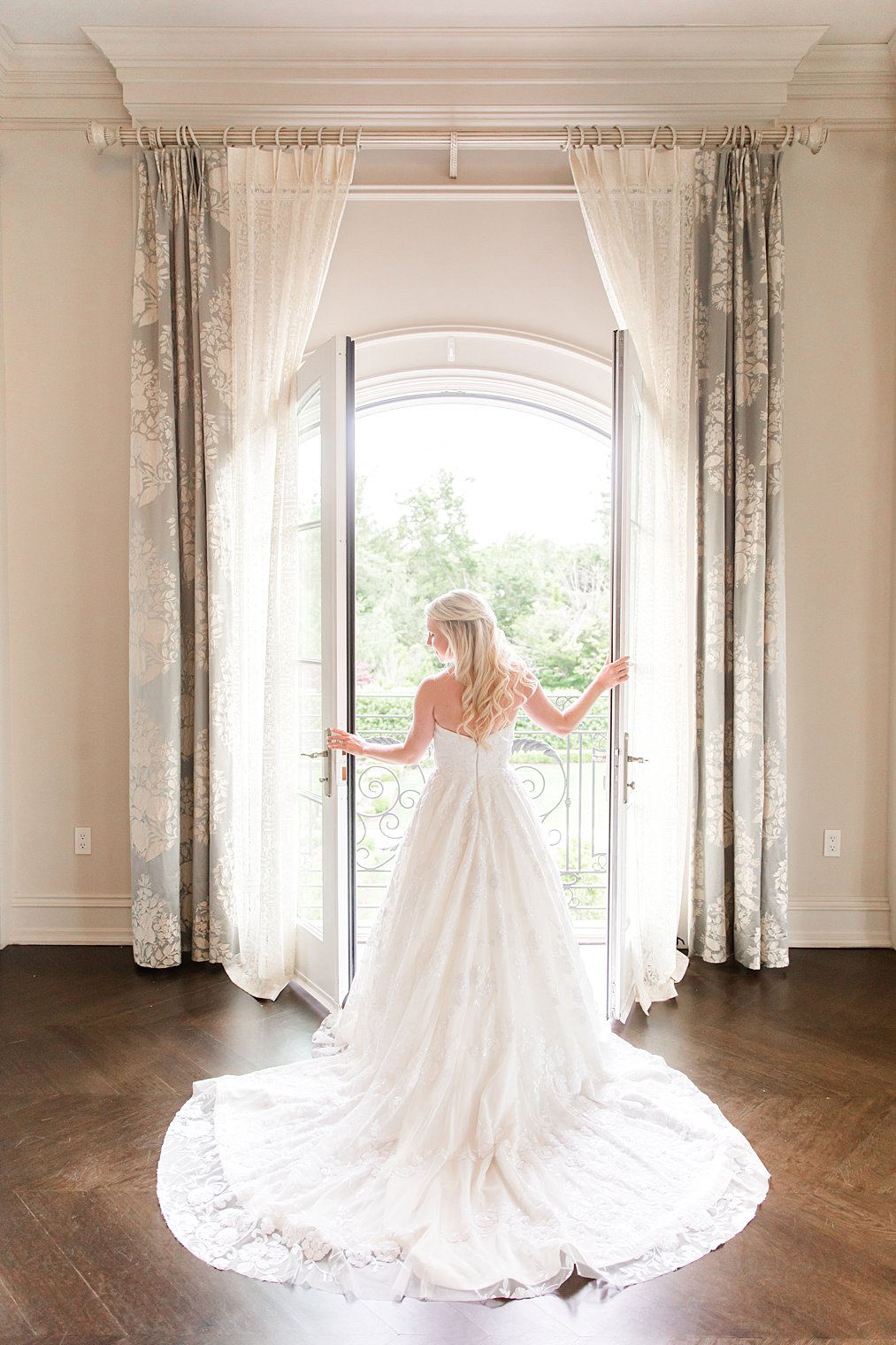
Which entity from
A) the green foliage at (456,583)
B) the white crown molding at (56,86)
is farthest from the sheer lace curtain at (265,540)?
the green foliage at (456,583)

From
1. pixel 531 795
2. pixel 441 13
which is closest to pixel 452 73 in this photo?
pixel 441 13

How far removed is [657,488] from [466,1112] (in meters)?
2.15

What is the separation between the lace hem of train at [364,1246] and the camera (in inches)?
64.9

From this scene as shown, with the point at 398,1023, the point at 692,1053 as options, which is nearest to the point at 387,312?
the point at 398,1023

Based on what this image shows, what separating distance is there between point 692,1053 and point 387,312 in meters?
3.04

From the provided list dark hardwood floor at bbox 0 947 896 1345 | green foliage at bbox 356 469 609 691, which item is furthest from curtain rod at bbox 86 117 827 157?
green foliage at bbox 356 469 609 691

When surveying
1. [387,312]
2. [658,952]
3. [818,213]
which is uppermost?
[818,213]

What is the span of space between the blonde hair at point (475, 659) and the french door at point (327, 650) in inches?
24.0

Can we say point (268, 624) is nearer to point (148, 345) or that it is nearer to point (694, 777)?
point (148, 345)

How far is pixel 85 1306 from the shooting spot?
163cm

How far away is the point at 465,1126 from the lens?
202 cm

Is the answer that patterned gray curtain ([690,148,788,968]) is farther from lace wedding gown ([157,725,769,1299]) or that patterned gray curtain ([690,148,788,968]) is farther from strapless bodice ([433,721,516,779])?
strapless bodice ([433,721,516,779])

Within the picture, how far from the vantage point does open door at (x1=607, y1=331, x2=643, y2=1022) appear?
280 cm

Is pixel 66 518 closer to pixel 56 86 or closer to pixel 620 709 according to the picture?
pixel 56 86
